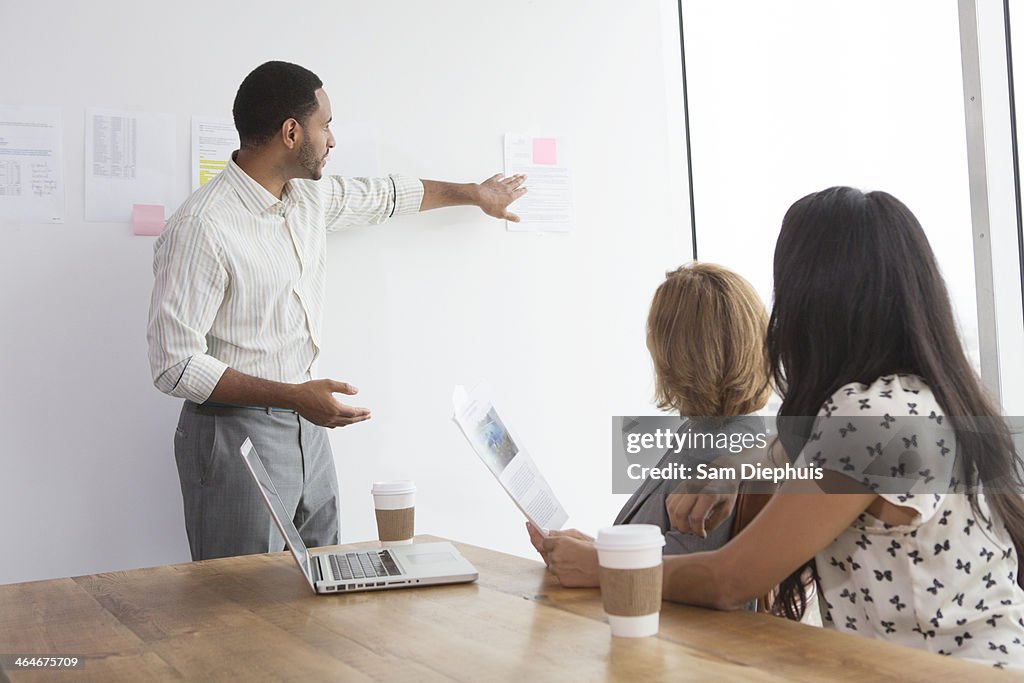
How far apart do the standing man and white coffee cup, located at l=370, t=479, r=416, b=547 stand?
0.31 m

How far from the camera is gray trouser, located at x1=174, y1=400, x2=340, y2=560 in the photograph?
227 centimetres

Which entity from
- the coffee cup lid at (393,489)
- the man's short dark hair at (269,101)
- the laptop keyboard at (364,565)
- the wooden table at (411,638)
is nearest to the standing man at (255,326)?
the man's short dark hair at (269,101)

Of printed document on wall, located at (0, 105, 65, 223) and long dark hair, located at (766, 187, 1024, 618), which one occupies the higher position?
printed document on wall, located at (0, 105, 65, 223)

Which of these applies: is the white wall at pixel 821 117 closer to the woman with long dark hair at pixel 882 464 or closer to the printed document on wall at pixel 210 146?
the woman with long dark hair at pixel 882 464

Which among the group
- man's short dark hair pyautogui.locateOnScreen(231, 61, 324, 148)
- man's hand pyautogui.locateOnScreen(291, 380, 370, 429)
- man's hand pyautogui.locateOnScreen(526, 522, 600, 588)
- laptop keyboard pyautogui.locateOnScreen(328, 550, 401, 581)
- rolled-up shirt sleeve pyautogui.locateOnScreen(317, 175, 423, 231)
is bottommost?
laptop keyboard pyautogui.locateOnScreen(328, 550, 401, 581)

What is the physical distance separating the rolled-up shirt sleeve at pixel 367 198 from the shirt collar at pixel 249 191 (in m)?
0.21

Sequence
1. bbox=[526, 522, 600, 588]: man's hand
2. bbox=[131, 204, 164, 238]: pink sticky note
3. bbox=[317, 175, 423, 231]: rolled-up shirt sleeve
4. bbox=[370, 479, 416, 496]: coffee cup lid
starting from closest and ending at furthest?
bbox=[526, 522, 600, 588]: man's hand → bbox=[370, 479, 416, 496]: coffee cup lid → bbox=[131, 204, 164, 238]: pink sticky note → bbox=[317, 175, 423, 231]: rolled-up shirt sleeve

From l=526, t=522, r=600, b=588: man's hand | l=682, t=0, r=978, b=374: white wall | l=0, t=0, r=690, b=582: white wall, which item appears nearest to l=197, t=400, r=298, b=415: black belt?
l=0, t=0, r=690, b=582: white wall

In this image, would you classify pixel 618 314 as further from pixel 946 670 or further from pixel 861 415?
pixel 946 670

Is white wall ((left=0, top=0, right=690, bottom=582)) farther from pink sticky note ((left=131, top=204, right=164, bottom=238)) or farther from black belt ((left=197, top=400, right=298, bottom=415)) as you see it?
black belt ((left=197, top=400, right=298, bottom=415))

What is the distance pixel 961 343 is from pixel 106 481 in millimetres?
2086

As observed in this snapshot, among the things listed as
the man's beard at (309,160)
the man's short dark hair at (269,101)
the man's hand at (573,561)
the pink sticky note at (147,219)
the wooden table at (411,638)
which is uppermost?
the man's short dark hair at (269,101)

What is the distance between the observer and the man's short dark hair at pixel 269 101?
243 cm

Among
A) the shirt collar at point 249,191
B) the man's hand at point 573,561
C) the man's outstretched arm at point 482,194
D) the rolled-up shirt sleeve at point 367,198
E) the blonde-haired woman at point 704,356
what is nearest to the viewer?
the man's hand at point 573,561
